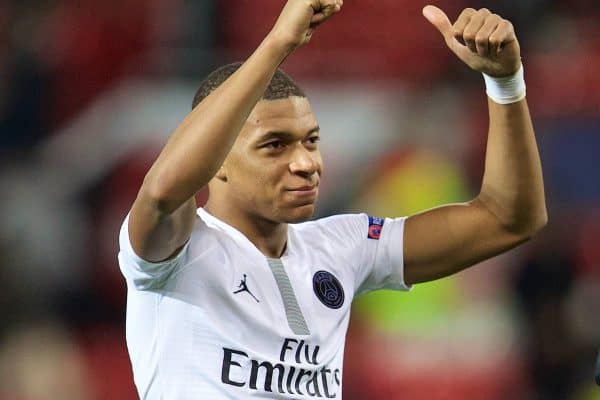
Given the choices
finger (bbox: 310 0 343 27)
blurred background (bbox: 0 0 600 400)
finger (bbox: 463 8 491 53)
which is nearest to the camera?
finger (bbox: 310 0 343 27)

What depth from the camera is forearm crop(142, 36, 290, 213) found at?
2.28 metres

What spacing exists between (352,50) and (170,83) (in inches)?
34.4

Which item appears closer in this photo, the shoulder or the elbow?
the elbow

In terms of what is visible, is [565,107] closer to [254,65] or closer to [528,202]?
[528,202]

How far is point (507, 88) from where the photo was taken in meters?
2.71

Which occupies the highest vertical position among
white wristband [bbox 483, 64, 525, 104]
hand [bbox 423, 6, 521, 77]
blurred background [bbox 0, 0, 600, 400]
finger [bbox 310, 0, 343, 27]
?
finger [bbox 310, 0, 343, 27]

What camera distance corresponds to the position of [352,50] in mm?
5367

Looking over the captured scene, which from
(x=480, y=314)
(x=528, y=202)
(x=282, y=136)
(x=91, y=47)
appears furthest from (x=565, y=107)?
(x=282, y=136)

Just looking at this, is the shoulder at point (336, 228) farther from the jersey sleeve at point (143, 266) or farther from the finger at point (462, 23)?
the finger at point (462, 23)

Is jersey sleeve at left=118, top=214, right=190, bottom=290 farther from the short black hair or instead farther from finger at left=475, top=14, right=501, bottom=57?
finger at left=475, top=14, right=501, bottom=57

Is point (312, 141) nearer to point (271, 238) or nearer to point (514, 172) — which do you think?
point (271, 238)

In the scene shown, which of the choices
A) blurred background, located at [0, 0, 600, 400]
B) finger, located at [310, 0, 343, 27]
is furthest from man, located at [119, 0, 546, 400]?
blurred background, located at [0, 0, 600, 400]

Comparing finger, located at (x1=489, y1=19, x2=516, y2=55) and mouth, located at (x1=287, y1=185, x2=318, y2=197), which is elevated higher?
finger, located at (x1=489, y1=19, x2=516, y2=55)

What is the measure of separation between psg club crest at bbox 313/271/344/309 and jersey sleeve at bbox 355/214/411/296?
107 millimetres
